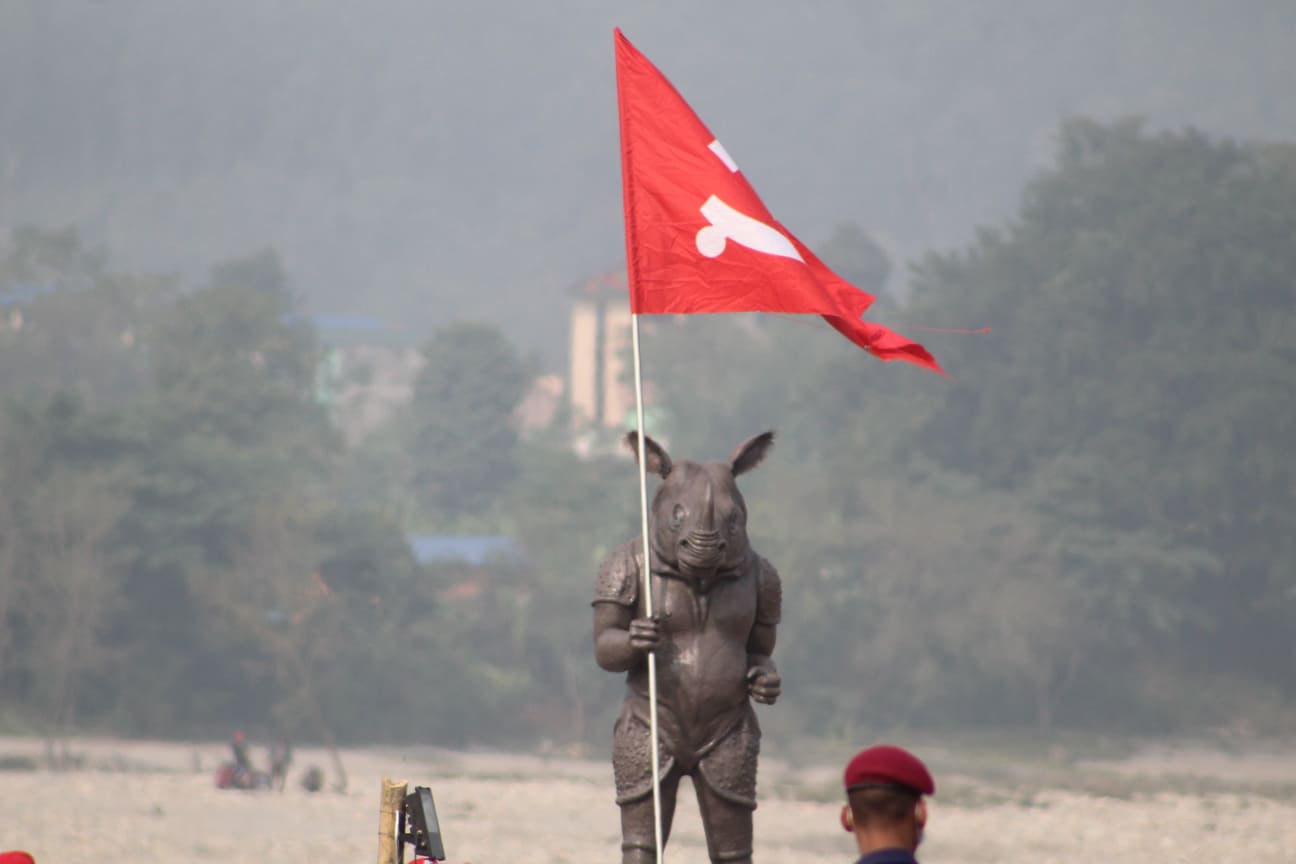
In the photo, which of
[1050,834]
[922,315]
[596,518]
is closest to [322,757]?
[596,518]

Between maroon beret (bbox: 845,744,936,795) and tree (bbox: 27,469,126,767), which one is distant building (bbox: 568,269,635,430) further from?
maroon beret (bbox: 845,744,936,795)

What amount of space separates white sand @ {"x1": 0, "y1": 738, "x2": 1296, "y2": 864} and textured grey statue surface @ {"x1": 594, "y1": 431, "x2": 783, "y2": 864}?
31.4 ft

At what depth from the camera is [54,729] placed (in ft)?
96.9

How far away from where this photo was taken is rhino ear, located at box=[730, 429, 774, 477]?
634 centimetres

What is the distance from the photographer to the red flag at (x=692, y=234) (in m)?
6.37

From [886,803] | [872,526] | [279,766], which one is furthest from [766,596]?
[872,526]

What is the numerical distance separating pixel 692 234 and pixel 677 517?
3.59ft

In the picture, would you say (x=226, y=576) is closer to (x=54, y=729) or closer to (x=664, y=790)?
(x=54, y=729)

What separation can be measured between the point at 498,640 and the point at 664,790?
28102 mm

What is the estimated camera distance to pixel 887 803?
352 centimetres

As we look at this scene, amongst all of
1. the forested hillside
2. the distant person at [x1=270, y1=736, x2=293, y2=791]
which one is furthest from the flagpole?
the forested hillside

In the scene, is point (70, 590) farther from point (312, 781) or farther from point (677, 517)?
point (677, 517)

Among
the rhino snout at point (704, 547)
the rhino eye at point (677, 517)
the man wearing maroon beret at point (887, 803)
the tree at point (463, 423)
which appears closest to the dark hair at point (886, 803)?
the man wearing maroon beret at point (887, 803)

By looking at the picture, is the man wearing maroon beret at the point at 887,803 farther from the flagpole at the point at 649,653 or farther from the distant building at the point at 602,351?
the distant building at the point at 602,351
